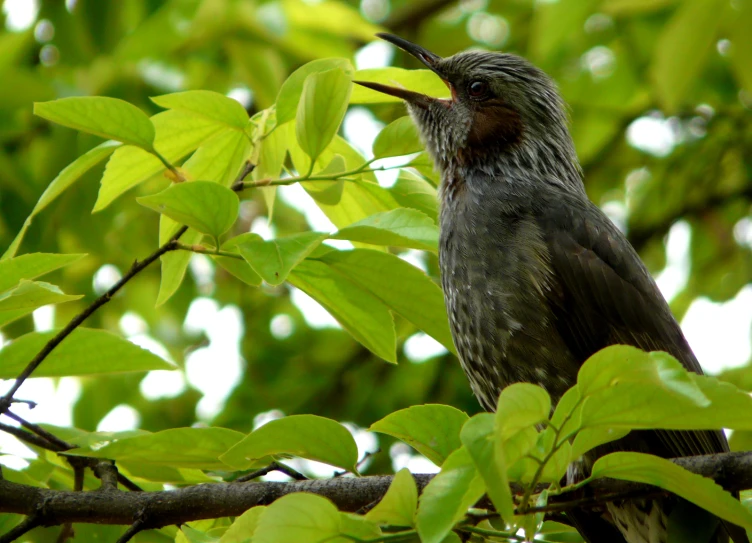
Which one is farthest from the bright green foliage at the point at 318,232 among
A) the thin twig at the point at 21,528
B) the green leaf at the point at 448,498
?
the thin twig at the point at 21,528

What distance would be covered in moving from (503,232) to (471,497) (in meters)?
1.92

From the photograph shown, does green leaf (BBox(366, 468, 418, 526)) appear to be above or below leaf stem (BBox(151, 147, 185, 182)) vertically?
below

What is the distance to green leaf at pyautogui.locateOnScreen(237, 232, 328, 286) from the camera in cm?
190

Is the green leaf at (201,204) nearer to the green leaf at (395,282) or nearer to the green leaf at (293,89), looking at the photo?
the green leaf at (395,282)

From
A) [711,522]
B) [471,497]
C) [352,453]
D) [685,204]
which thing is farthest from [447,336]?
[685,204]

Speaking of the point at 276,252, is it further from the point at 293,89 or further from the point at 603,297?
the point at 603,297

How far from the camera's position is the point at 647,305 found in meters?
3.26

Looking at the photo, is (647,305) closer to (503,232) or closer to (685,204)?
(503,232)

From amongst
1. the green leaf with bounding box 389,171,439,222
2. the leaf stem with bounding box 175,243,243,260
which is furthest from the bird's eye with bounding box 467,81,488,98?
the leaf stem with bounding box 175,243,243,260

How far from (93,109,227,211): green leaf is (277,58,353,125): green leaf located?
206 mm

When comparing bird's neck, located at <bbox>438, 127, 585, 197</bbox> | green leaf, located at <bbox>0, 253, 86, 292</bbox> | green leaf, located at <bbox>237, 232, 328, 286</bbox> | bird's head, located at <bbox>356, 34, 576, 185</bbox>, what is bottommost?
green leaf, located at <bbox>0, 253, 86, 292</bbox>

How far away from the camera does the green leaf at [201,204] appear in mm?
1964

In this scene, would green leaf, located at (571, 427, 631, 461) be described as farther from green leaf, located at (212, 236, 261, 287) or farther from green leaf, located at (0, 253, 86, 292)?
green leaf, located at (0, 253, 86, 292)

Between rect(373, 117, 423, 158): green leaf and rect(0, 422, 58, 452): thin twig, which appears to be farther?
rect(373, 117, 423, 158): green leaf
